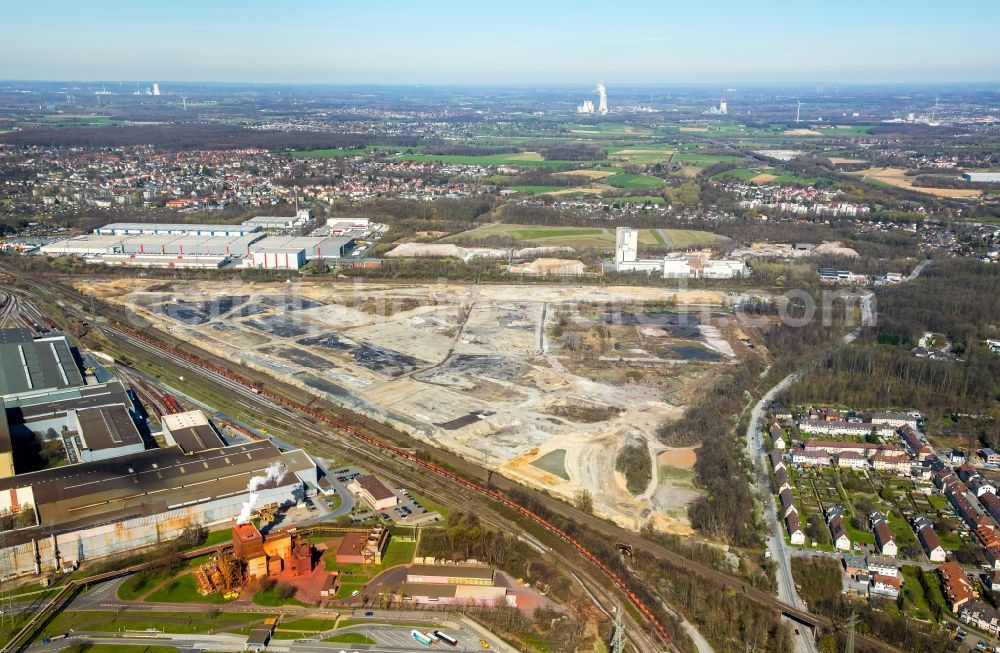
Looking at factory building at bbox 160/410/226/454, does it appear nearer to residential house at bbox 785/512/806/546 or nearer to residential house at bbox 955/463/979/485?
residential house at bbox 785/512/806/546

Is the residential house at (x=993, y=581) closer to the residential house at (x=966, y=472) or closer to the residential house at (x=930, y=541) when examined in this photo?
the residential house at (x=930, y=541)

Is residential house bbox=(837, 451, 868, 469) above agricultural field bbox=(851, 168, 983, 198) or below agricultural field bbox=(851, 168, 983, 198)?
below

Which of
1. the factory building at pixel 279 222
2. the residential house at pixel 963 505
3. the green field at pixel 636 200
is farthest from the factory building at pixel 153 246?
the residential house at pixel 963 505

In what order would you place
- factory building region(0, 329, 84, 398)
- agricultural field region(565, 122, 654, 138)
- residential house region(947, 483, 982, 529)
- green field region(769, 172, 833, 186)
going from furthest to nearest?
agricultural field region(565, 122, 654, 138) < green field region(769, 172, 833, 186) < factory building region(0, 329, 84, 398) < residential house region(947, 483, 982, 529)

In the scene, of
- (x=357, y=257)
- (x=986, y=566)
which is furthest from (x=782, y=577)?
(x=357, y=257)

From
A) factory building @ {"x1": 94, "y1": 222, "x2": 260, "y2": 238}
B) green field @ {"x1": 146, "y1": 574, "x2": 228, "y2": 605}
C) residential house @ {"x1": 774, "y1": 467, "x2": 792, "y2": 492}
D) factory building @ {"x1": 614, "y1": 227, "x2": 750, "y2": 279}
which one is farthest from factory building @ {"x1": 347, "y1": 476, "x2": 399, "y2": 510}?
factory building @ {"x1": 94, "y1": 222, "x2": 260, "y2": 238}
